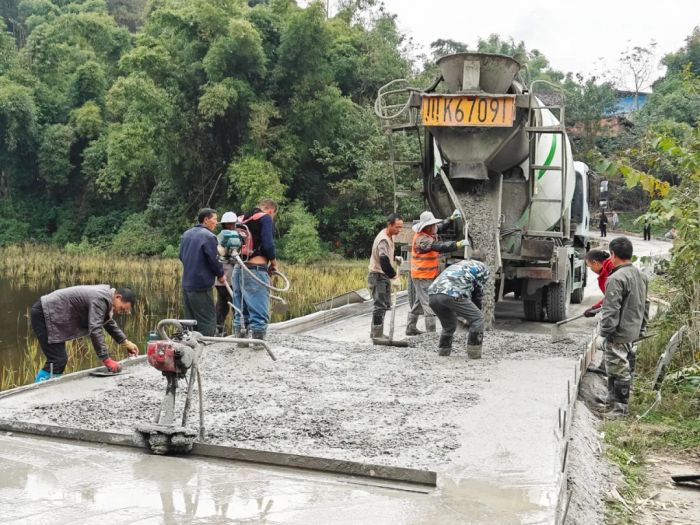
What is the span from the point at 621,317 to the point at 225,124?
82.1 feet

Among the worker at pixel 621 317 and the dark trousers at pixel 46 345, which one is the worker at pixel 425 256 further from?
the dark trousers at pixel 46 345

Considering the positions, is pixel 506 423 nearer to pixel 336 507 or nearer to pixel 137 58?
pixel 336 507

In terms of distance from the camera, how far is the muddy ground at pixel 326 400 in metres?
4.60

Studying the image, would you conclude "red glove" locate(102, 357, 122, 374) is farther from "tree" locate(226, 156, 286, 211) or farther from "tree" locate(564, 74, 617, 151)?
"tree" locate(564, 74, 617, 151)

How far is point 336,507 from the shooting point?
3.67 metres

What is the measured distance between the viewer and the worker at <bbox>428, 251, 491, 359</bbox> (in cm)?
720

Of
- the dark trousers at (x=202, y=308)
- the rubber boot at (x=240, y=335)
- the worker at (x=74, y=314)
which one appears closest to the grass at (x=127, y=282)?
the rubber boot at (x=240, y=335)

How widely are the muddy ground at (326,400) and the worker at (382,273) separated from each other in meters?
0.66

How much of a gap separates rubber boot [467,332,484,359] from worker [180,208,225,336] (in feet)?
8.54

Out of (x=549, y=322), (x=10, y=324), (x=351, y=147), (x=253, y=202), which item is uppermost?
(x=351, y=147)

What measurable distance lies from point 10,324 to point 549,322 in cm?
954

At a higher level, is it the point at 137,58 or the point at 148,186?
the point at 137,58

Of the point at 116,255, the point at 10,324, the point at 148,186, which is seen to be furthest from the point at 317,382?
the point at 148,186

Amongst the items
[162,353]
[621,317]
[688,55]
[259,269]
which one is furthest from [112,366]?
[688,55]
